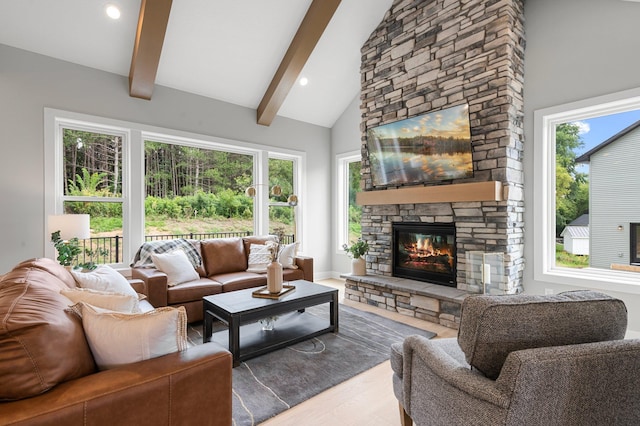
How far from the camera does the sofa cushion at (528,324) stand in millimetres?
1131

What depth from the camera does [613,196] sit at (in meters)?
3.25

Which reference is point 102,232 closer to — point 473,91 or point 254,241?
point 254,241

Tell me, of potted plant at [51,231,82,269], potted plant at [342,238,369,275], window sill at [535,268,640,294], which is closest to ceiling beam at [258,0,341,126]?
potted plant at [342,238,369,275]

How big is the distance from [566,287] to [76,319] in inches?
162

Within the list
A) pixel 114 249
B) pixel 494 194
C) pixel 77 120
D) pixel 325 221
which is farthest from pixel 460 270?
pixel 77 120

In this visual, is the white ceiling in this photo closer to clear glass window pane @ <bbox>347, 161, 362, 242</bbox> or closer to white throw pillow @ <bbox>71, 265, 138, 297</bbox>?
clear glass window pane @ <bbox>347, 161, 362, 242</bbox>

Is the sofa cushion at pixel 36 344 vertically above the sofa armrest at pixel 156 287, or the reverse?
A: the sofa cushion at pixel 36 344

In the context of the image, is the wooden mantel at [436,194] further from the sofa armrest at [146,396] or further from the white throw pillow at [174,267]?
the sofa armrest at [146,396]

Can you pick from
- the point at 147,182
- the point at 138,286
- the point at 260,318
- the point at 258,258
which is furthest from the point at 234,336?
the point at 147,182

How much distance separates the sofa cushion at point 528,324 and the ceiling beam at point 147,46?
12.6 feet

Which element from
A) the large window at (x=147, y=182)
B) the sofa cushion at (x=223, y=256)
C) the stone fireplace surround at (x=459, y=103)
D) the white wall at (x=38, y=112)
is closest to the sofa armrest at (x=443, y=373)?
the stone fireplace surround at (x=459, y=103)

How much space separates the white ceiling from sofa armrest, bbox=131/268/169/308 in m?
2.54

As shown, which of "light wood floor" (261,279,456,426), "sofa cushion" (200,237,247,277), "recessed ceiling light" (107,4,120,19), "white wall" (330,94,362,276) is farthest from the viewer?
"white wall" (330,94,362,276)

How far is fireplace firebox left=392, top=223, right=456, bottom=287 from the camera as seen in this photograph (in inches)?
155
